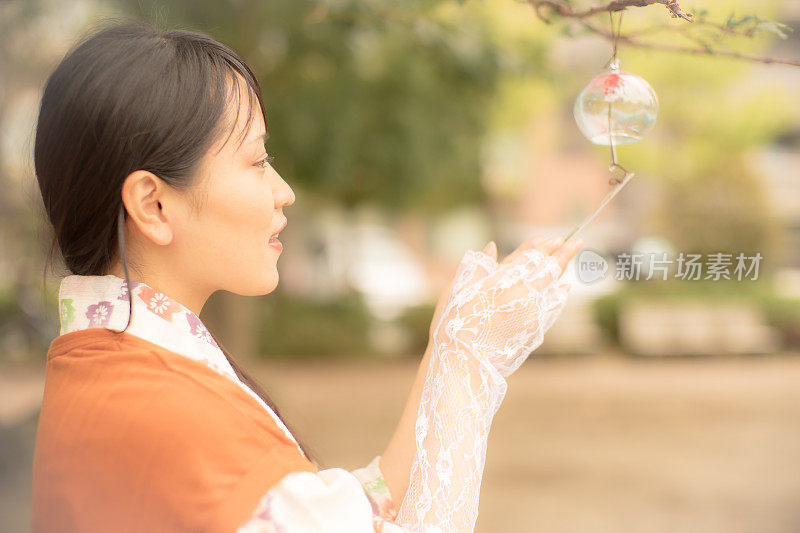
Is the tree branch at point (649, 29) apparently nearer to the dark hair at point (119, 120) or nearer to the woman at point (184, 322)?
the woman at point (184, 322)

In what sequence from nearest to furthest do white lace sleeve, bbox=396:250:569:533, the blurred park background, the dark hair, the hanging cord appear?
the dark hair → white lace sleeve, bbox=396:250:569:533 → the hanging cord → the blurred park background

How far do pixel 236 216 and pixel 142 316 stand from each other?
0.18 m

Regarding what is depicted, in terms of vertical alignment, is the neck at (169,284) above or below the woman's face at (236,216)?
below

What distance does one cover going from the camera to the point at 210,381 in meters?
0.98

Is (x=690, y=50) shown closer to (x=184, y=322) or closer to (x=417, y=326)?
(x=184, y=322)

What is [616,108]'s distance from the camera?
1.33 m

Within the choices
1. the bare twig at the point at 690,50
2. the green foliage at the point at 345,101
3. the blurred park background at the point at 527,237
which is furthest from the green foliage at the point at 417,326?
the bare twig at the point at 690,50

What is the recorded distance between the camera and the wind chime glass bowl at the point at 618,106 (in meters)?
1.33

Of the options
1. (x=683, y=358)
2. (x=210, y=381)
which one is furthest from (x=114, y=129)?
(x=683, y=358)

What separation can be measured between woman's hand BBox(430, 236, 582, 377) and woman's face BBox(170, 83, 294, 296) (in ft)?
0.94

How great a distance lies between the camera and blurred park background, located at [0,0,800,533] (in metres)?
4.66

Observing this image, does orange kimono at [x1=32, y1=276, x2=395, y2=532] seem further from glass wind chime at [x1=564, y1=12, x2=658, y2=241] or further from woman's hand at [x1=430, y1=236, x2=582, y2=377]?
glass wind chime at [x1=564, y1=12, x2=658, y2=241]

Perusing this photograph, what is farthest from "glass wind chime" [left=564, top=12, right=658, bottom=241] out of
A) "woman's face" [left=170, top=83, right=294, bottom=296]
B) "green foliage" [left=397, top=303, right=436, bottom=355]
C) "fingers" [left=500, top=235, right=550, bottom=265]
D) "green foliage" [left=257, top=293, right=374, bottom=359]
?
"green foliage" [left=397, top=303, right=436, bottom=355]

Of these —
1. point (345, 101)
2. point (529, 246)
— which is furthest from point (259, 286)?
point (345, 101)
